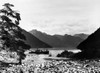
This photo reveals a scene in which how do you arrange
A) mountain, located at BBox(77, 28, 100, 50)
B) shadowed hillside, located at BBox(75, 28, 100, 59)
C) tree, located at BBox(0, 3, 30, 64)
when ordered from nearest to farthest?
tree, located at BBox(0, 3, 30, 64) → shadowed hillside, located at BBox(75, 28, 100, 59) → mountain, located at BBox(77, 28, 100, 50)

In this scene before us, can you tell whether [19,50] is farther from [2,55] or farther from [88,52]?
[88,52]

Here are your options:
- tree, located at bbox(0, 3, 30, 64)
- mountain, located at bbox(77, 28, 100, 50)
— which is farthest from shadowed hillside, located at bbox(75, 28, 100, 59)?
tree, located at bbox(0, 3, 30, 64)

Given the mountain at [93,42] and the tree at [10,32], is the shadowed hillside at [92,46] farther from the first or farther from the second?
the tree at [10,32]

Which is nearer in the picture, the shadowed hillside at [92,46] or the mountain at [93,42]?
the shadowed hillside at [92,46]

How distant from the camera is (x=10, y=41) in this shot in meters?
27.4

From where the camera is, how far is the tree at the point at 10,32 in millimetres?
26797

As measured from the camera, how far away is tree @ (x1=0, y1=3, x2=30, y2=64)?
87.9 ft

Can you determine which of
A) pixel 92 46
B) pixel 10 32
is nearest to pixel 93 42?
pixel 92 46

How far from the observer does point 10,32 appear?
90.9 feet

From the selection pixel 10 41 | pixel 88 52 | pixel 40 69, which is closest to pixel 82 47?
pixel 88 52

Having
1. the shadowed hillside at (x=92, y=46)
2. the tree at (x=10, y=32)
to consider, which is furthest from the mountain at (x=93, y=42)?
the tree at (x=10, y=32)

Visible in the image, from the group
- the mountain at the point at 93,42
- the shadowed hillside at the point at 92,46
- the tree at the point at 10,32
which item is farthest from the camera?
the mountain at the point at 93,42

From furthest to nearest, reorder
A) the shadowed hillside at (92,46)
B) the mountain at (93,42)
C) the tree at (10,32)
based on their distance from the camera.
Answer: the mountain at (93,42) < the shadowed hillside at (92,46) < the tree at (10,32)

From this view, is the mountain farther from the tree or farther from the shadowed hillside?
the tree
